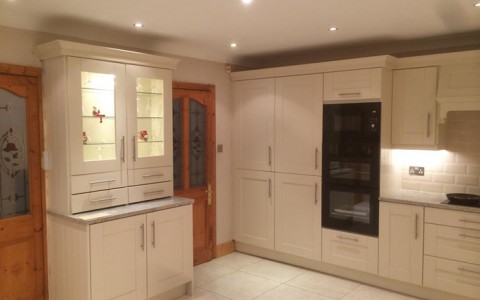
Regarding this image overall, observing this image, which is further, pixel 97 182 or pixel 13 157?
pixel 97 182

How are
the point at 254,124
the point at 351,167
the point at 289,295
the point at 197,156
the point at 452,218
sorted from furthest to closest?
1. the point at 254,124
2. the point at 197,156
3. the point at 351,167
4. the point at 289,295
5. the point at 452,218

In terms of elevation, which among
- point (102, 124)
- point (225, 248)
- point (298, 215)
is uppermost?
point (102, 124)

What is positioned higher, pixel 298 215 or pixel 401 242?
pixel 298 215

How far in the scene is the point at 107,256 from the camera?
3129 mm

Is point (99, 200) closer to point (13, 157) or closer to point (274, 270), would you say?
point (13, 157)

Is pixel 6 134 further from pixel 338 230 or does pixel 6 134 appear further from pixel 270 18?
pixel 338 230

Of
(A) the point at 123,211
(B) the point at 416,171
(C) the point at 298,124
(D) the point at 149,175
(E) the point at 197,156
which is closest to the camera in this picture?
(A) the point at 123,211

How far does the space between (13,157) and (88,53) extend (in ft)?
3.36

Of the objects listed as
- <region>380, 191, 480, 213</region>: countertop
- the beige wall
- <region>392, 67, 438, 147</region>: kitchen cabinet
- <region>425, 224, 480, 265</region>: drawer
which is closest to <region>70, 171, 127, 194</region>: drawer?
the beige wall

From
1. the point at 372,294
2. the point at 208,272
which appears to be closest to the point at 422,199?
the point at 372,294

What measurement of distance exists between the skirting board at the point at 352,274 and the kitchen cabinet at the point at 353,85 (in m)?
1.80

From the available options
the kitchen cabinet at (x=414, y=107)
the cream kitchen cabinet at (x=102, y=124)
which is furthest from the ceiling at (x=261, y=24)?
the kitchen cabinet at (x=414, y=107)

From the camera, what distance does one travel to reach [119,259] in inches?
127

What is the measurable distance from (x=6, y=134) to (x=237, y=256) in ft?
9.70
